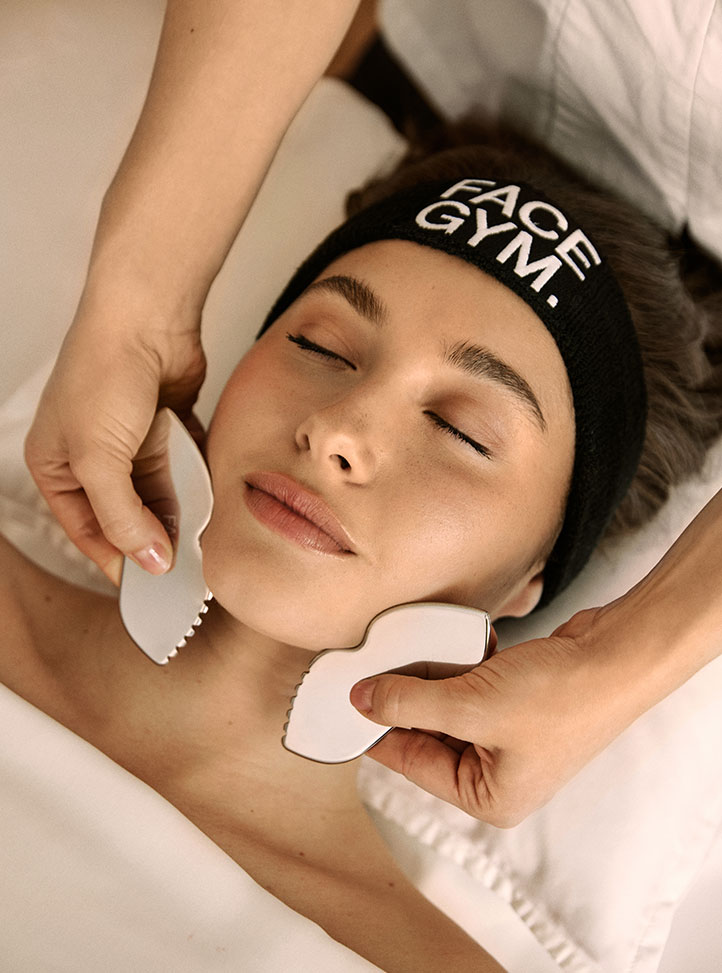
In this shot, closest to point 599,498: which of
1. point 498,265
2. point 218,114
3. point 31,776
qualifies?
point 498,265

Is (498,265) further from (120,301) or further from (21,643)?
(21,643)

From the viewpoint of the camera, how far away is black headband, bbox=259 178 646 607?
123 cm

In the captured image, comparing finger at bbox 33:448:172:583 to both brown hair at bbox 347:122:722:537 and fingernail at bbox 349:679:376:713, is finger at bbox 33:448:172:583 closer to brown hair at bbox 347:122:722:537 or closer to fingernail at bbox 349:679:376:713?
fingernail at bbox 349:679:376:713

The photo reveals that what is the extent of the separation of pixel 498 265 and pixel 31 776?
0.86 meters

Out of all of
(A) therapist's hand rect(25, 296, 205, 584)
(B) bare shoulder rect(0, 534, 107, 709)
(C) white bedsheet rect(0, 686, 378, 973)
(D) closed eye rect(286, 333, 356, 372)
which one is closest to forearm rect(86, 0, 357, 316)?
(A) therapist's hand rect(25, 296, 205, 584)

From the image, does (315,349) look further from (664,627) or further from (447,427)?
(664,627)

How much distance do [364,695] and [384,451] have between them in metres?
0.29

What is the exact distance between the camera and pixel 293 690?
1323 millimetres

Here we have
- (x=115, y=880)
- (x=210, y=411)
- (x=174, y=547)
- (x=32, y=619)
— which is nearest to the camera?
(x=115, y=880)

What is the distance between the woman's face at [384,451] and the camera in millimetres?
1095

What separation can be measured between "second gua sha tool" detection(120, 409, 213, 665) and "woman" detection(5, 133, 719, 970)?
0.05m

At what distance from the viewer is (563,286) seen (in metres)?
1.25

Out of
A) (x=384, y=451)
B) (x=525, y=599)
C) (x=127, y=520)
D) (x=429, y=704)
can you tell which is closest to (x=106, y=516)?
(x=127, y=520)

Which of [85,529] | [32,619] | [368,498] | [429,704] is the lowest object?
[32,619]
